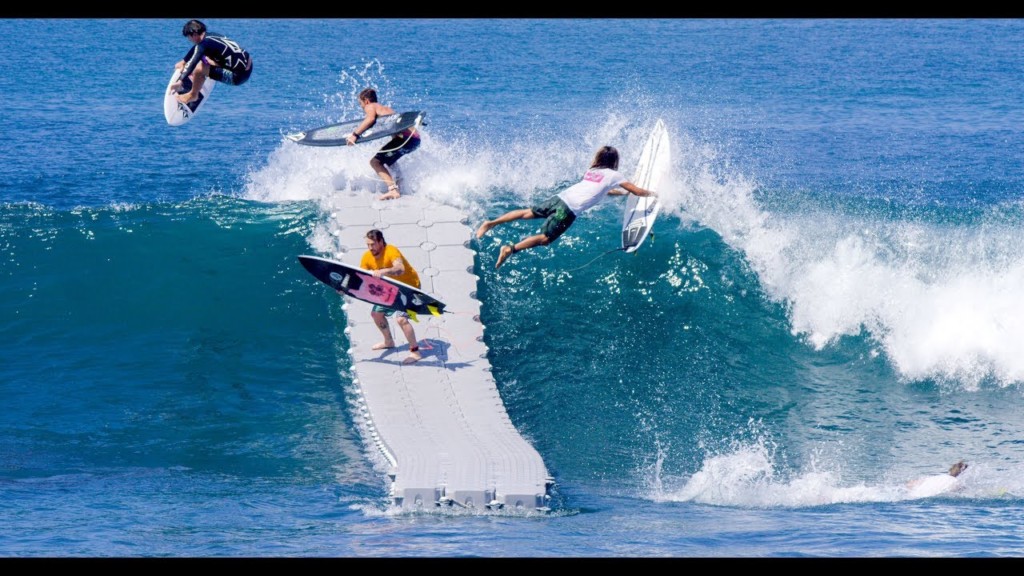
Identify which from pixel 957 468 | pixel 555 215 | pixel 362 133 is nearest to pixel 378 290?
pixel 555 215

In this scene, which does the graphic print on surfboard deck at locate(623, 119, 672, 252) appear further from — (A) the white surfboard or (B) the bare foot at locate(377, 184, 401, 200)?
(A) the white surfboard

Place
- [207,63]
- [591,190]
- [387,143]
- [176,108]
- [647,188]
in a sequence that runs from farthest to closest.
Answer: [387,143] → [647,188] → [176,108] → [207,63] → [591,190]

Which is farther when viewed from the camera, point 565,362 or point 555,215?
point 565,362

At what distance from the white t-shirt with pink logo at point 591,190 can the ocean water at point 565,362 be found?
2396 millimetres

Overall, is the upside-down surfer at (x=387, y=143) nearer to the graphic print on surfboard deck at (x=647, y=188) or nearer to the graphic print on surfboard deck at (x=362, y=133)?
the graphic print on surfboard deck at (x=362, y=133)

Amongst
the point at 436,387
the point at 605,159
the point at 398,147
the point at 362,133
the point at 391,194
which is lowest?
the point at 436,387

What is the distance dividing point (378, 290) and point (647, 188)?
4.91m

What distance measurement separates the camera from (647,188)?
18047mm

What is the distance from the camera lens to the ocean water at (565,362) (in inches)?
471

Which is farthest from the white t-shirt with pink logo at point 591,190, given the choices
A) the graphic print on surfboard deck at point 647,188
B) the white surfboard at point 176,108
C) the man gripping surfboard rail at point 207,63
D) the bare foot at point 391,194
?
the white surfboard at point 176,108

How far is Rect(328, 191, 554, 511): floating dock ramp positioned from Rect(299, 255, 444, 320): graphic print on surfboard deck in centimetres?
79

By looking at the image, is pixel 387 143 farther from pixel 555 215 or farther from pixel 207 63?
pixel 555 215

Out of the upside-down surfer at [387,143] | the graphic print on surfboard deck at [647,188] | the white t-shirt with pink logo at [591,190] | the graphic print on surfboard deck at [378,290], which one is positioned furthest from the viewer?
the upside-down surfer at [387,143]
